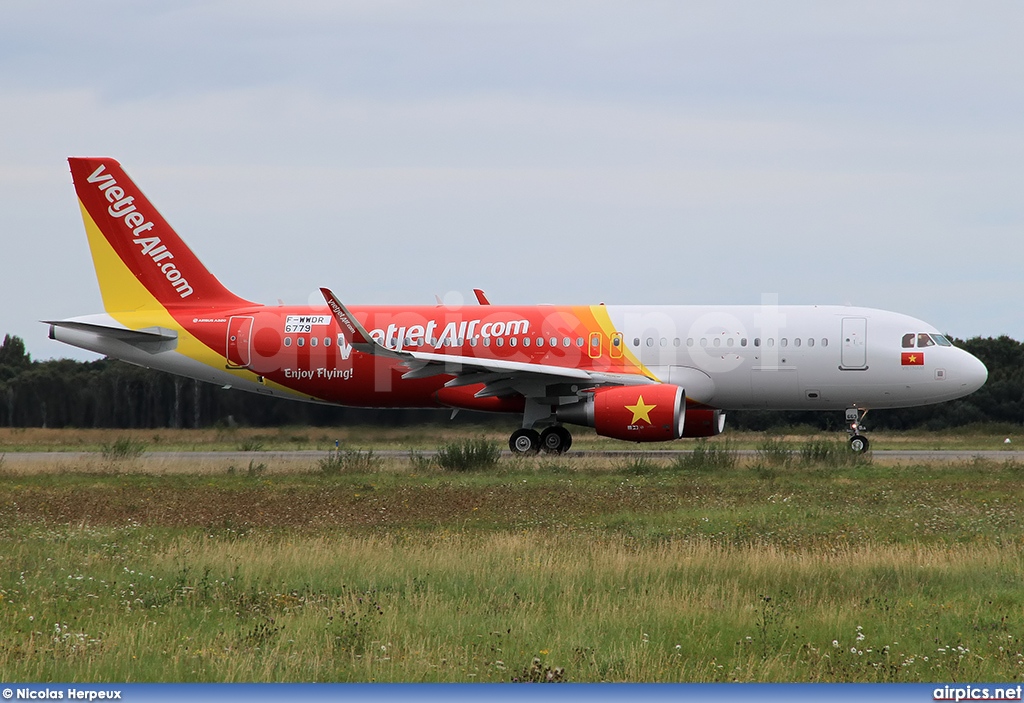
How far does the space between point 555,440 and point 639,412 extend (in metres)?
→ 3.41

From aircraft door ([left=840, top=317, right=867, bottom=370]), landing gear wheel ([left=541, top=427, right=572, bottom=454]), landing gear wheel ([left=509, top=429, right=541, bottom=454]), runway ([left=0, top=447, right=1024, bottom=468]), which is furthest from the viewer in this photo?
landing gear wheel ([left=541, top=427, right=572, bottom=454])

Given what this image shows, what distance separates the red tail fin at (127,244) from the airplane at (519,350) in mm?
34

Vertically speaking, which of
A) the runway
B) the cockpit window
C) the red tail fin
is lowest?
the runway

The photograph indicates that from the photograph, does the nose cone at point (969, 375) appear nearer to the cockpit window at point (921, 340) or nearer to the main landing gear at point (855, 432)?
the cockpit window at point (921, 340)

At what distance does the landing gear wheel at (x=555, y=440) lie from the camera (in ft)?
95.4

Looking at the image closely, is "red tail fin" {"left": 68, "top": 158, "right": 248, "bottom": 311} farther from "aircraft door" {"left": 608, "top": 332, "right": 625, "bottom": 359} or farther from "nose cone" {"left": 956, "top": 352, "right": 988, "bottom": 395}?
"nose cone" {"left": 956, "top": 352, "right": 988, "bottom": 395}

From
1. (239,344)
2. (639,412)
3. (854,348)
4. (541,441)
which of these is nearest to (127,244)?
(239,344)

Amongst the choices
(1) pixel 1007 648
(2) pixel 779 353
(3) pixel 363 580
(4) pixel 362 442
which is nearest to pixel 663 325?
(2) pixel 779 353

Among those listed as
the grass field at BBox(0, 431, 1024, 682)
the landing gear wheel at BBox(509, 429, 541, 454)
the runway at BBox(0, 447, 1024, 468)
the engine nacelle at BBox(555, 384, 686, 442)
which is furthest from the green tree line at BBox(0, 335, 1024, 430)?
the grass field at BBox(0, 431, 1024, 682)

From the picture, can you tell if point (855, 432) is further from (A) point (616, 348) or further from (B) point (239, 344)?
(B) point (239, 344)

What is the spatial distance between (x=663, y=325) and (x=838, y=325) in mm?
4044

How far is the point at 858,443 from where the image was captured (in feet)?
92.4

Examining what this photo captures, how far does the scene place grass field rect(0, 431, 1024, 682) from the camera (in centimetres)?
828

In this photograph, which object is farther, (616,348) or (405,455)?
(405,455)
